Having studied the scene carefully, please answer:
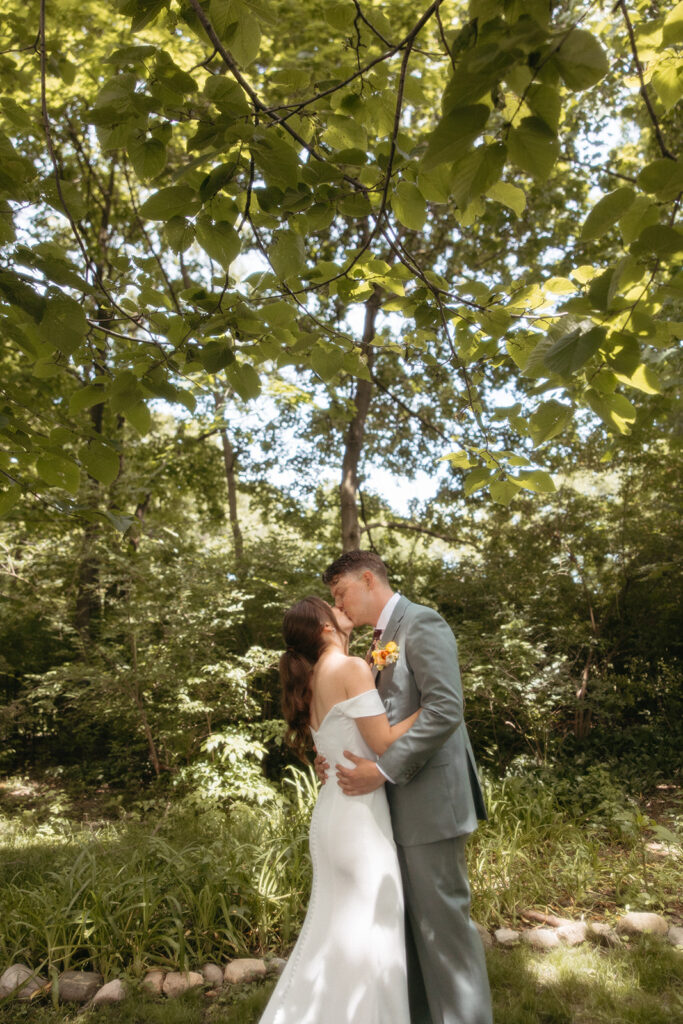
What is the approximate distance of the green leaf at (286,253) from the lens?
1.72 metres

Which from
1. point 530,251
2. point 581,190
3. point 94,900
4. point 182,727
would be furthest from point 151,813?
point 581,190

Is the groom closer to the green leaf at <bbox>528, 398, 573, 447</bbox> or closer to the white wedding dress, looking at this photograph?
the white wedding dress

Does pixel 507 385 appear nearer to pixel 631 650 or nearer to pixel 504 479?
pixel 631 650

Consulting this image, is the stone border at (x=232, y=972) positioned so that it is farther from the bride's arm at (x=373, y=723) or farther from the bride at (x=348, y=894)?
the bride's arm at (x=373, y=723)

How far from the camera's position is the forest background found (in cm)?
146

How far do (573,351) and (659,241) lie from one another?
21 cm

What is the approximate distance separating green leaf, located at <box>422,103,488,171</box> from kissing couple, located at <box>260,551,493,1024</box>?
71.9 inches

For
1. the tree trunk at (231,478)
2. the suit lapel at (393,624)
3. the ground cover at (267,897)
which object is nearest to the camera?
the suit lapel at (393,624)

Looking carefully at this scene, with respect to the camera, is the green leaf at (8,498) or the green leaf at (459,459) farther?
the green leaf at (8,498)

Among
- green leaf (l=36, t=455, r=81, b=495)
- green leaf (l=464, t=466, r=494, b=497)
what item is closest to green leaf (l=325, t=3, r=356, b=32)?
A: green leaf (l=464, t=466, r=494, b=497)

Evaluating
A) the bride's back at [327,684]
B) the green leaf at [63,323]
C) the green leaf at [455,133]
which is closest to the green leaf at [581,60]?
the green leaf at [455,133]

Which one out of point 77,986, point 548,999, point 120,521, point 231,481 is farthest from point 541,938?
point 231,481

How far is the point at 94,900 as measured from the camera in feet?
12.3

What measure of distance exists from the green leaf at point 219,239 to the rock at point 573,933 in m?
3.98
